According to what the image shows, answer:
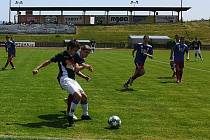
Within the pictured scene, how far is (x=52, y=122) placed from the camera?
11.7 meters

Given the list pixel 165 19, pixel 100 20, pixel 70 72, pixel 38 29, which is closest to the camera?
pixel 70 72

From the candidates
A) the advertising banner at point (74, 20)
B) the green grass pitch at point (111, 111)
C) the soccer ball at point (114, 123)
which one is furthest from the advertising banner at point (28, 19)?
the soccer ball at point (114, 123)

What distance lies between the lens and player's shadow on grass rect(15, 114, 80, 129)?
→ 11.2 metres

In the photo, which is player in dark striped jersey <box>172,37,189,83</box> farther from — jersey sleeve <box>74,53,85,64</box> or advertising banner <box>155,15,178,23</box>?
advertising banner <box>155,15,178,23</box>

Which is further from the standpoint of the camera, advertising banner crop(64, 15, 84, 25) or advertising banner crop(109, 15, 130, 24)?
advertising banner crop(109, 15, 130, 24)

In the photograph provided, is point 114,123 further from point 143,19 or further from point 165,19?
point 165,19

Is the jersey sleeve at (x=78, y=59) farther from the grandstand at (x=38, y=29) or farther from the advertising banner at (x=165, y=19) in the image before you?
the advertising banner at (x=165, y=19)

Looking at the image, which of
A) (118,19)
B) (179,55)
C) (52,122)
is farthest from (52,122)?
(118,19)

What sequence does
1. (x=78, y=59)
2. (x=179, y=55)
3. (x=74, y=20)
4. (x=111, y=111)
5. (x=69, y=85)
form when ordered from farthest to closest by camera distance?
1. (x=74, y=20)
2. (x=179, y=55)
3. (x=111, y=111)
4. (x=78, y=59)
5. (x=69, y=85)

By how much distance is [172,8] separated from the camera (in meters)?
132

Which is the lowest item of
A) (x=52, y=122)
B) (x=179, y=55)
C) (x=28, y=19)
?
(x=52, y=122)

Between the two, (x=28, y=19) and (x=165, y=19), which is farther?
(x=165, y=19)

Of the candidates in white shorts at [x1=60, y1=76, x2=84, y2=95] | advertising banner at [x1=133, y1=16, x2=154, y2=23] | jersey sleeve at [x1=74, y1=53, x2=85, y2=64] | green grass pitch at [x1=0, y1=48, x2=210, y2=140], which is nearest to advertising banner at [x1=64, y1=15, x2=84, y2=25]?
advertising banner at [x1=133, y1=16, x2=154, y2=23]

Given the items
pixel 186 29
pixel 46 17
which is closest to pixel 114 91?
pixel 186 29
